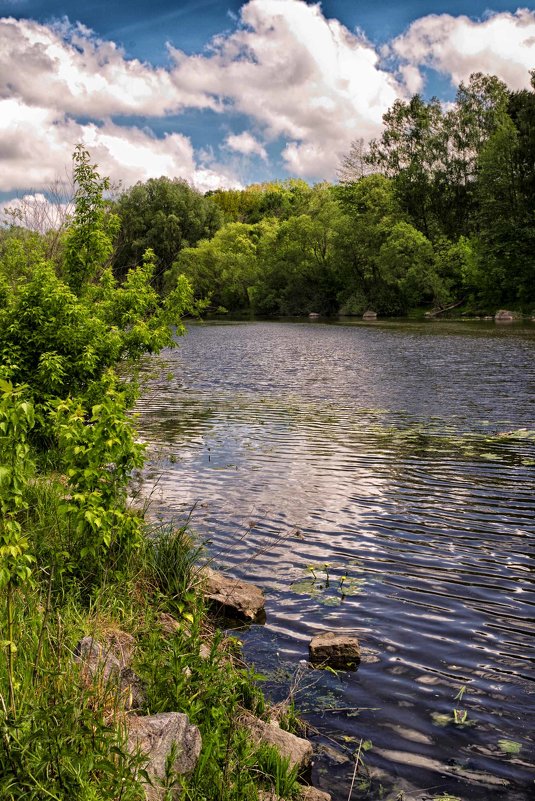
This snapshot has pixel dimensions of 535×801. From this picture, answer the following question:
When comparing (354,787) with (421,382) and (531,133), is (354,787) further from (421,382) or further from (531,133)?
(531,133)

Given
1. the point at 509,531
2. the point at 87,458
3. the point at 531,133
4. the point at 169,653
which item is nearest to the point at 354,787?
the point at 169,653

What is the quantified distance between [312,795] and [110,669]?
1751mm

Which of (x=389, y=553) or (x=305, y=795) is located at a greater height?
(x=389, y=553)

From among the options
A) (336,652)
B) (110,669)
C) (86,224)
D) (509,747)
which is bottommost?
(509,747)

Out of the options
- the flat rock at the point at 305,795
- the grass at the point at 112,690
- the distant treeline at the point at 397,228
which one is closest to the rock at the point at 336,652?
the grass at the point at 112,690

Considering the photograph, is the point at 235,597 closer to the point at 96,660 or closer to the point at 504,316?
the point at 96,660

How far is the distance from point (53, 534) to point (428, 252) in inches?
3111

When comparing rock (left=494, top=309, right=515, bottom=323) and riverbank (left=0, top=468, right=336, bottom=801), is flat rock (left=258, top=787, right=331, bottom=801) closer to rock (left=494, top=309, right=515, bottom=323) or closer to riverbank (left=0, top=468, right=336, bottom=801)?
riverbank (left=0, top=468, right=336, bottom=801)

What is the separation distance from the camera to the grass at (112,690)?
391 cm

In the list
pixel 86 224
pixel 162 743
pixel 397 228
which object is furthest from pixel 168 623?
pixel 397 228

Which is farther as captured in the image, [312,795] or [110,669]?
[110,669]

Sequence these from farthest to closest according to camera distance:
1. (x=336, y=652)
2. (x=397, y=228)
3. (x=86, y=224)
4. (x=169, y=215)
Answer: (x=169, y=215)
(x=397, y=228)
(x=86, y=224)
(x=336, y=652)

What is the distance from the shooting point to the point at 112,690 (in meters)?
4.93

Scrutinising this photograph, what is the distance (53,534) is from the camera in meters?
7.90
